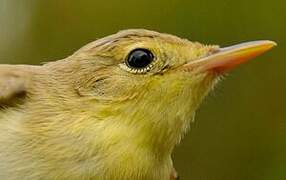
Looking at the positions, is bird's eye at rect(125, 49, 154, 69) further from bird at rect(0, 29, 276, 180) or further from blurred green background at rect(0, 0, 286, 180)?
blurred green background at rect(0, 0, 286, 180)

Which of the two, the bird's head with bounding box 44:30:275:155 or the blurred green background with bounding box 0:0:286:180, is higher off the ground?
the blurred green background with bounding box 0:0:286:180

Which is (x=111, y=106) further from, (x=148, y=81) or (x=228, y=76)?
(x=228, y=76)

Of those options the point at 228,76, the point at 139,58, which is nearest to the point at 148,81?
the point at 139,58

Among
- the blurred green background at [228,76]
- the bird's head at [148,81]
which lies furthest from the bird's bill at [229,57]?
the blurred green background at [228,76]

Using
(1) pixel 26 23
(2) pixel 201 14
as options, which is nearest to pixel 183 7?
(2) pixel 201 14

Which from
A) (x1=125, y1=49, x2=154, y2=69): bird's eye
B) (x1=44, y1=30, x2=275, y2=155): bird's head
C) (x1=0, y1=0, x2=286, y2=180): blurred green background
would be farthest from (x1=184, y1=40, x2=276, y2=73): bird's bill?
(x1=0, y1=0, x2=286, y2=180): blurred green background
